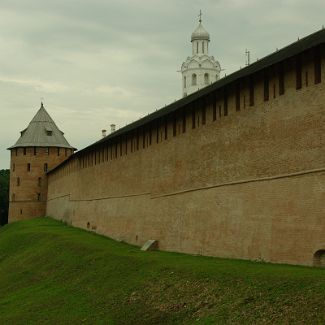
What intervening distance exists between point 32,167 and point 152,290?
123ft

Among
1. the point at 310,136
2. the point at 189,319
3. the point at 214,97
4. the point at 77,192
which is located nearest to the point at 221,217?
the point at 214,97

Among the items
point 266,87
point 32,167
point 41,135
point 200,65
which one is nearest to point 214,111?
point 266,87

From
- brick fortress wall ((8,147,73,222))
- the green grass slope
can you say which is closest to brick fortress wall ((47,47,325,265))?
the green grass slope

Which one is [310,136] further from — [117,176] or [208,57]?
[208,57]

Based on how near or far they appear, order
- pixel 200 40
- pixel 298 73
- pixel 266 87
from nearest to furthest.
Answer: pixel 298 73, pixel 266 87, pixel 200 40

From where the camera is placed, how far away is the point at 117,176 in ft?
94.5

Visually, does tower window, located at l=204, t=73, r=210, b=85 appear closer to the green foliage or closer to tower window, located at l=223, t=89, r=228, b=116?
the green foliage

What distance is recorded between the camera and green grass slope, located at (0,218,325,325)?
10.9 m

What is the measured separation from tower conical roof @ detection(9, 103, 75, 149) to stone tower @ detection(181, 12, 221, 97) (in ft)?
45.6

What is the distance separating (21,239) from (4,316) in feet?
49.3

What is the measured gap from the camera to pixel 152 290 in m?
14.6

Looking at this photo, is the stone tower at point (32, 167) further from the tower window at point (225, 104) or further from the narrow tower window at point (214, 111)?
the tower window at point (225, 104)

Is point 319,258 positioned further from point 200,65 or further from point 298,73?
point 200,65

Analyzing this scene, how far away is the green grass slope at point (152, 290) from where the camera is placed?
1086cm
